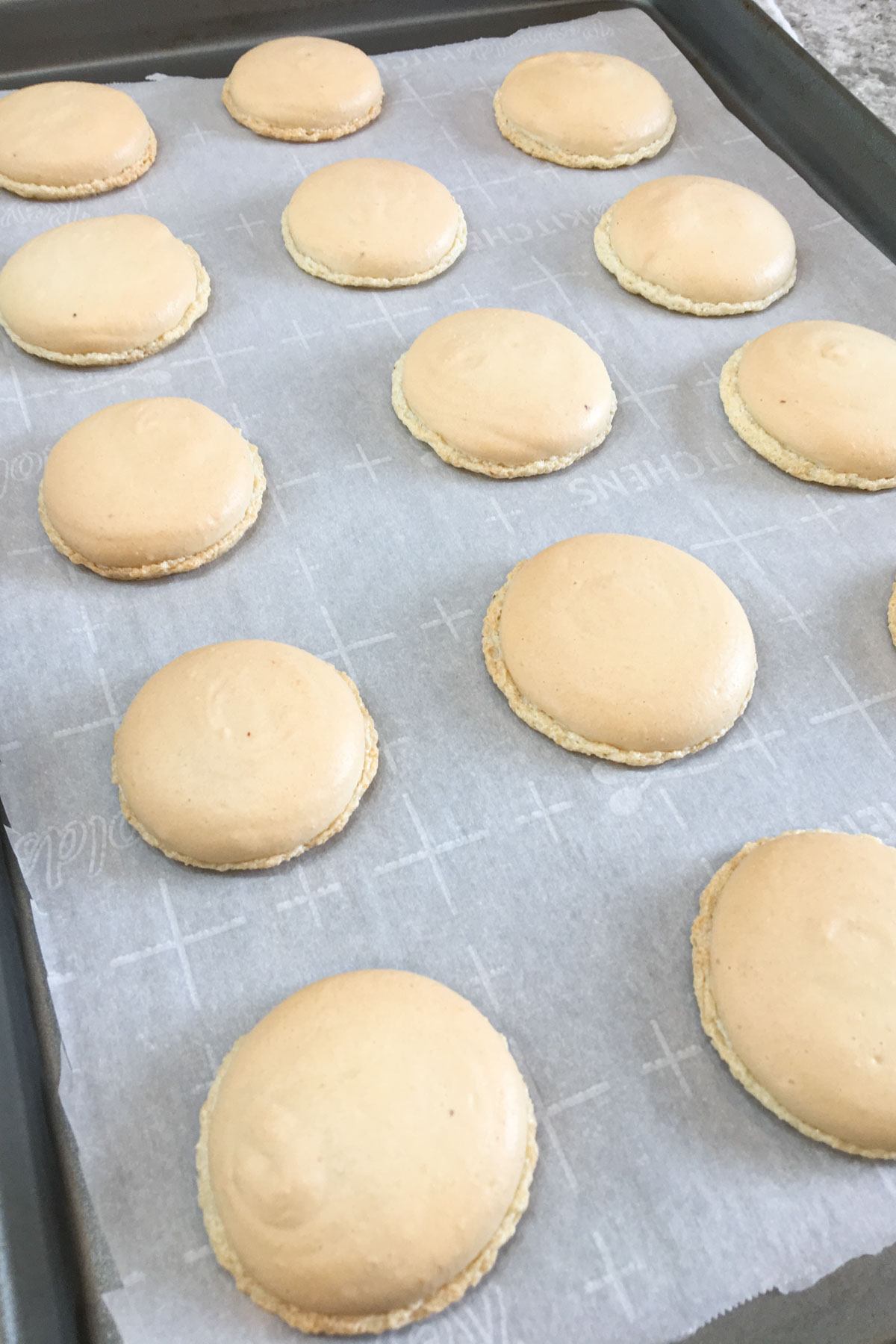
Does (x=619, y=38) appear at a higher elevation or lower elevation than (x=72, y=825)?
higher

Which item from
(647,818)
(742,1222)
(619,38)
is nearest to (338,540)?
(647,818)

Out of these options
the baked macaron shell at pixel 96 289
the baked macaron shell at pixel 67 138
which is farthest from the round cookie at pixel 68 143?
the baked macaron shell at pixel 96 289

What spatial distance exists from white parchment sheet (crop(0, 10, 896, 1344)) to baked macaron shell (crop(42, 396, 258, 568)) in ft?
0.20

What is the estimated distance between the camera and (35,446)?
5.51ft

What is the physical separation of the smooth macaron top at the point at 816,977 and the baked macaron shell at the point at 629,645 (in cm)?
22

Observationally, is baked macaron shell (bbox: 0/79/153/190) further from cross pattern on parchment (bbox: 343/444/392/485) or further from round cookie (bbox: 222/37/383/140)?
cross pattern on parchment (bbox: 343/444/392/485)

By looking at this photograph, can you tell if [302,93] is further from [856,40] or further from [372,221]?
[856,40]

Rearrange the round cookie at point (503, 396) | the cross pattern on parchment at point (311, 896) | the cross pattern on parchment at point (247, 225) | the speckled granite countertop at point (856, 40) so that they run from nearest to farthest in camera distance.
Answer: the cross pattern on parchment at point (311, 896) → the round cookie at point (503, 396) → the cross pattern on parchment at point (247, 225) → the speckled granite countertop at point (856, 40)

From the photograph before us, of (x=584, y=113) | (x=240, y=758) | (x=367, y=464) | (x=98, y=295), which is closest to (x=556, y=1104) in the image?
(x=240, y=758)

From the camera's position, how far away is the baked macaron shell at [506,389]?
1.68 meters

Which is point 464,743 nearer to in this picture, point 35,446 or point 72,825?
point 72,825

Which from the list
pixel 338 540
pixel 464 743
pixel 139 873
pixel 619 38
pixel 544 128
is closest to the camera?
pixel 139 873

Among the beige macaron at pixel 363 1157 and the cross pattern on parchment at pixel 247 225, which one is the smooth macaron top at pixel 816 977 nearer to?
the beige macaron at pixel 363 1157

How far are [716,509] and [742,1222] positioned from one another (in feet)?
3.46
